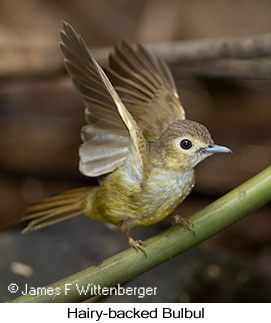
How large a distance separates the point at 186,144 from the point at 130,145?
0.27 meters

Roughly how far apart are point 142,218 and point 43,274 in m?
0.79

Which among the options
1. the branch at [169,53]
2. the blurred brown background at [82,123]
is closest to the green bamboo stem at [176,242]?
the blurred brown background at [82,123]

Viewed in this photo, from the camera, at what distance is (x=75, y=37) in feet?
5.22

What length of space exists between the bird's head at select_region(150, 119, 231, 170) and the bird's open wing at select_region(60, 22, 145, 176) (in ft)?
0.30

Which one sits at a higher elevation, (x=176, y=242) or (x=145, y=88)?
(x=145, y=88)

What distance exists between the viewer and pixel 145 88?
2.45 m

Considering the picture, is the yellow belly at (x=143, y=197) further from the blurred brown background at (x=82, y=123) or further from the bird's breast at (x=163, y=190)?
the blurred brown background at (x=82, y=123)

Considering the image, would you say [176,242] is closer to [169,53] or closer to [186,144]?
[186,144]

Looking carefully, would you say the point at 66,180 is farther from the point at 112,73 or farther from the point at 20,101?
the point at 112,73

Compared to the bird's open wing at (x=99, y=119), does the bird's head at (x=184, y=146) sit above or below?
below

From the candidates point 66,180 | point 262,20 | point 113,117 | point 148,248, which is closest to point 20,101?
point 66,180

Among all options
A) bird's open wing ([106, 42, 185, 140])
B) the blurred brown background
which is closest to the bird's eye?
bird's open wing ([106, 42, 185, 140])

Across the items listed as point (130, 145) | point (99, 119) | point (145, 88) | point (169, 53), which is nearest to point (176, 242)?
point (130, 145)

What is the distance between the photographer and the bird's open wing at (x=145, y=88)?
7.63ft
